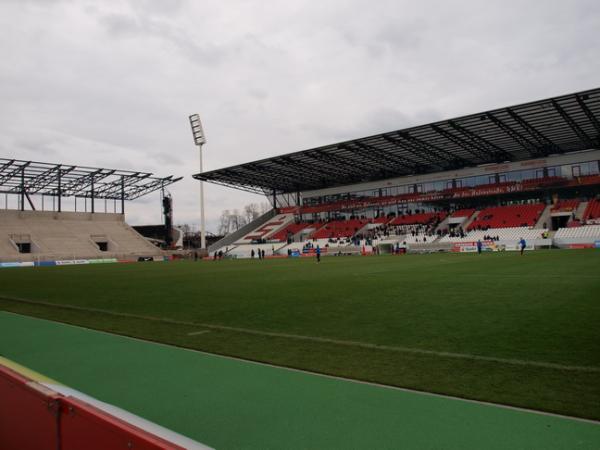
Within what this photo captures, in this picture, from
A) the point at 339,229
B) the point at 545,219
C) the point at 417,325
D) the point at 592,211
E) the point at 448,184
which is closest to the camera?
the point at 417,325

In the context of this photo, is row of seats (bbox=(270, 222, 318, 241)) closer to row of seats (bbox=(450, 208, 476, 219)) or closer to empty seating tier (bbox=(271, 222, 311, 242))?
empty seating tier (bbox=(271, 222, 311, 242))

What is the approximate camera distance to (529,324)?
785 cm

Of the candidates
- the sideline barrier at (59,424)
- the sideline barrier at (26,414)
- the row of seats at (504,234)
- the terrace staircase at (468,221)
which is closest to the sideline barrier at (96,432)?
the sideline barrier at (59,424)

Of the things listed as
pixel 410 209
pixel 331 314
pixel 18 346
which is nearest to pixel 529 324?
pixel 331 314

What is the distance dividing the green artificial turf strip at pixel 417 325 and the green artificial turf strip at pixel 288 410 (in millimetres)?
487

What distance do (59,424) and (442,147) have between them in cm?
5240

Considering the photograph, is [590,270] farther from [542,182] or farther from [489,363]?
[542,182]

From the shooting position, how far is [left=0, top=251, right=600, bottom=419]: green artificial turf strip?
4.99 meters

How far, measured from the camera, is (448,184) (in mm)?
59625

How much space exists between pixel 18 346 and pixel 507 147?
175 ft

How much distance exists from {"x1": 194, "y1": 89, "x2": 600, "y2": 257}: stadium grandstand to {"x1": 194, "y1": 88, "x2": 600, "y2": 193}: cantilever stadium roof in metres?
0.14

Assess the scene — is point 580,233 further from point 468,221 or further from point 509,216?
point 468,221

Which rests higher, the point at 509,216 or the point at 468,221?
the point at 509,216

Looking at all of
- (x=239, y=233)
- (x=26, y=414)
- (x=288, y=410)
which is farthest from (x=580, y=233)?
(x=239, y=233)
